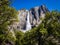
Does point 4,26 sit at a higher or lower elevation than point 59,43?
higher

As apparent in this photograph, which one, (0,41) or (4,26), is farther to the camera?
(0,41)

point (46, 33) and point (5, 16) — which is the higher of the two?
point (5, 16)

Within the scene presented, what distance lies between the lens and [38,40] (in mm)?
32938

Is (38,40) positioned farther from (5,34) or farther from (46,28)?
(5,34)

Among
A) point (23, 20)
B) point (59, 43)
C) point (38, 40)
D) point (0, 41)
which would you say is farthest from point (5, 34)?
point (23, 20)

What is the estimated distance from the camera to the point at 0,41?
30.2m

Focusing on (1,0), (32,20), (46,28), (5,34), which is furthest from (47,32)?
(32,20)

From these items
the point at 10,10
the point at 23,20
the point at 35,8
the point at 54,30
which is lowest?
the point at 54,30

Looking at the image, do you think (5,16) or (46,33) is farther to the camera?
(46,33)

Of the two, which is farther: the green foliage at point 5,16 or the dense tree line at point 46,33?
the dense tree line at point 46,33

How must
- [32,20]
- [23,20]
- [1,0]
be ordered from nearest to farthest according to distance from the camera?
1. [1,0]
2. [23,20]
3. [32,20]

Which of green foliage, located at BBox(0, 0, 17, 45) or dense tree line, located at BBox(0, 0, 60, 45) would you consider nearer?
green foliage, located at BBox(0, 0, 17, 45)

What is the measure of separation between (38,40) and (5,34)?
580cm

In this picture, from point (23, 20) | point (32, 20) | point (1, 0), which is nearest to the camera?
point (1, 0)
